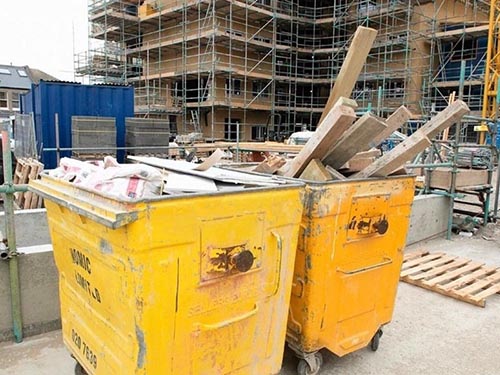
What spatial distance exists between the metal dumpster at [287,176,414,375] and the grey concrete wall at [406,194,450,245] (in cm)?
336

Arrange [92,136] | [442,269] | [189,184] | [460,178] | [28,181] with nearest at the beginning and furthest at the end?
[189,184] < [442,269] < [28,181] < [460,178] < [92,136]

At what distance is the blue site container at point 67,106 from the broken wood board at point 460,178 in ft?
22.2

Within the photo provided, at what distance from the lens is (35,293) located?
11.1 feet

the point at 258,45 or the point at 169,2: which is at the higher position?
the point at 169,2

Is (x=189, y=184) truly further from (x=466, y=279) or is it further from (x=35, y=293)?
(x=466, y=279)

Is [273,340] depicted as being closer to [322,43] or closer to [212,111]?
[212,111]

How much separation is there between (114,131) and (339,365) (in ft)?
24.1

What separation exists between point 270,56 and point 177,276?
28221mm

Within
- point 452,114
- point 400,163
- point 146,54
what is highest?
point 146,54

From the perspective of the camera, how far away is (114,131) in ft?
29.5

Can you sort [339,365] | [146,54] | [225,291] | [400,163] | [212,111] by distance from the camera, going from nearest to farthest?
1. [225,291]
2. [400,163]
3. [339,365]
4. [212,111]
5. [146,54]

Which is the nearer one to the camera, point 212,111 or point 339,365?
point 339,365

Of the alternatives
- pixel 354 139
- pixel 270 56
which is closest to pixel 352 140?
pixel 354 139

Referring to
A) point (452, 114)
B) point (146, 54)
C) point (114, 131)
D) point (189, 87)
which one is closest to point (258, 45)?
point (189, 87)
